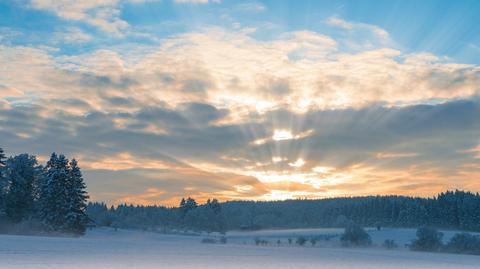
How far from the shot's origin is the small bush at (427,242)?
5109 cm

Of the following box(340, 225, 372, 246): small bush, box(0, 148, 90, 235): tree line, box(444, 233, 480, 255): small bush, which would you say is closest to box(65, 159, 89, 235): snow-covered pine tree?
box(0, 148, 90, 235): tree line

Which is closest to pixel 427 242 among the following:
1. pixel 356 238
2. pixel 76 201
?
pixel 356 238

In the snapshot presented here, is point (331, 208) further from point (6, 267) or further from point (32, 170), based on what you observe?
point (6, 267)

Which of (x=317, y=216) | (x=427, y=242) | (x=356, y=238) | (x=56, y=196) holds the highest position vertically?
(x=317, y=216)

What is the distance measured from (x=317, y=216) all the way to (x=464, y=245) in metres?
131

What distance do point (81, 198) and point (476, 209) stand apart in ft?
331

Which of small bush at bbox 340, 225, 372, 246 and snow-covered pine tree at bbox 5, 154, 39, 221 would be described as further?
snow-covered pine tree at bbox 5, 154, 39, 221

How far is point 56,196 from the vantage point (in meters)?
58.7

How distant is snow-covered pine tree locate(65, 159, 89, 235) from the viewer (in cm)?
5834

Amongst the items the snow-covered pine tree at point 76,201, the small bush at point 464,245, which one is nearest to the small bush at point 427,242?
the small bush at point 464,245

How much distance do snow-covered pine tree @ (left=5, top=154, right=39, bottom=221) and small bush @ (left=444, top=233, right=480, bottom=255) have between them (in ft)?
155

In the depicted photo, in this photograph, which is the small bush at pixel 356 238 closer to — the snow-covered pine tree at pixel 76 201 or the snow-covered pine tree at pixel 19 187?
the snow-covered pine tree at pixel 76 201

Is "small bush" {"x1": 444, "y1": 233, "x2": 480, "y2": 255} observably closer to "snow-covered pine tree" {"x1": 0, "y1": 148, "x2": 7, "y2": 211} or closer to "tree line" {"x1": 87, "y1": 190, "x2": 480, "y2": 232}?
"snow-covered pine tree" {"x1": 0, "y1": 148, "x2": 7, "y2": 211}

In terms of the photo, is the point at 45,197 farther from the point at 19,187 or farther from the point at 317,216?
the point at 317,216
